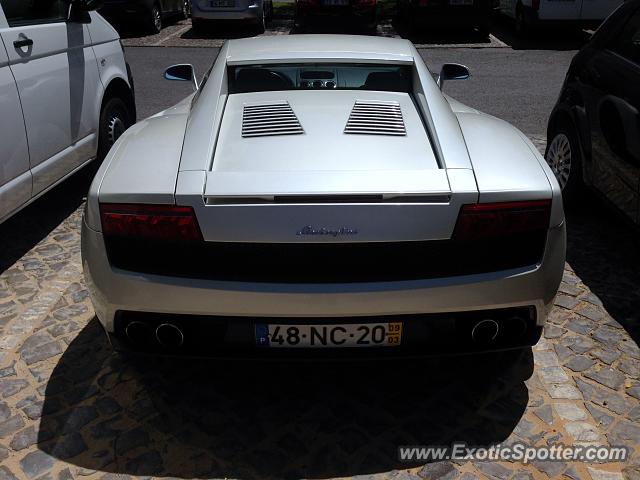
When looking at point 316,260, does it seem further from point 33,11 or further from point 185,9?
point 185,9

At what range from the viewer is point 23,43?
421 centimetres

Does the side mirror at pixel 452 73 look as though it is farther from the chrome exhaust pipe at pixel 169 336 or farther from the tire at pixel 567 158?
the chrome exhaust pipe at pixel 169 336

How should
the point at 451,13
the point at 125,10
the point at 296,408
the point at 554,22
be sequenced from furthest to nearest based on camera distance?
the point at 125,10
the point at 451,13
the point at 554,22
the point at 296,408

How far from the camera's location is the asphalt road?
8633 millimetres

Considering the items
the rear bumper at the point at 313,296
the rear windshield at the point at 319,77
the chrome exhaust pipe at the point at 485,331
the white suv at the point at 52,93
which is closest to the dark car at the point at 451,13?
the white suv at the point at 52,93

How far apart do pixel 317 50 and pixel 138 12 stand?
474 inches

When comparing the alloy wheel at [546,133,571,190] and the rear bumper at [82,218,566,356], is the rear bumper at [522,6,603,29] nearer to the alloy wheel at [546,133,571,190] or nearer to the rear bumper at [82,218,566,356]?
the alloy wheel at [546,133,571,190]

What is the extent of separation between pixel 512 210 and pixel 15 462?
2.13m

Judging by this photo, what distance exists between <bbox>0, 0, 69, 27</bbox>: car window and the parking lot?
161 cm

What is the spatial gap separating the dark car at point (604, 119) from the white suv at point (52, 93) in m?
3.52

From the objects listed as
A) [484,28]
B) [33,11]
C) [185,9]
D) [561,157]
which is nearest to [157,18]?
[185,9]

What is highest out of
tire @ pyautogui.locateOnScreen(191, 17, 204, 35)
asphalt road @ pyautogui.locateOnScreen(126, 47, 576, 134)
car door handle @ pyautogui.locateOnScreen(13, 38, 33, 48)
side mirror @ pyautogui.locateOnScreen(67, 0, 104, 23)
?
side mirror @ pyautogui.locateOnScreen(67, 0, 104, 23)

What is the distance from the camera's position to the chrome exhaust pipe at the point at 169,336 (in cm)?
266

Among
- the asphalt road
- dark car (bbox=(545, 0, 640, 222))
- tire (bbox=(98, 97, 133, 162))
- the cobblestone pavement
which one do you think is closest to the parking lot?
the cobblestone pavement
